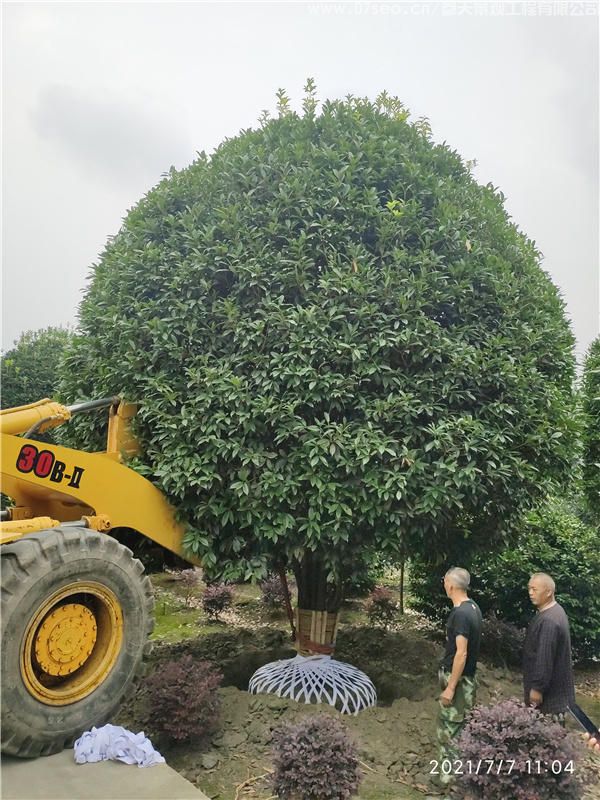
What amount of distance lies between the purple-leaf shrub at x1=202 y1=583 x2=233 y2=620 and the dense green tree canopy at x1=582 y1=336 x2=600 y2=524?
5.61m

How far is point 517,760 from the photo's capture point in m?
3.54

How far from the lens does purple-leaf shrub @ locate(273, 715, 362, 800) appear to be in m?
3.77

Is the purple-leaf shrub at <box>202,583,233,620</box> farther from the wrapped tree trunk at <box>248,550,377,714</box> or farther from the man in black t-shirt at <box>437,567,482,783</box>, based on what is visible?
the man in black t-shirt at <box>437,567,482,783</box>

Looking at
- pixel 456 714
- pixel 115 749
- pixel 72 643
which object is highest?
pixel 72 643

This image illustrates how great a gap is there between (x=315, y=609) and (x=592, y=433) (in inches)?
165

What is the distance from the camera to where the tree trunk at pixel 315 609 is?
20.4 ft

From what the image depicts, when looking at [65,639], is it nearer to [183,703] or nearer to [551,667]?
[183,703]

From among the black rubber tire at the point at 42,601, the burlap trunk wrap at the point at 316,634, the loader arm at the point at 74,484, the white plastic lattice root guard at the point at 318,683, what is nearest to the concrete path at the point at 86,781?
the black rubber tire at the point at 42,601

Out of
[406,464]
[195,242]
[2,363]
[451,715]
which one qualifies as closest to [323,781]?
[451,715]

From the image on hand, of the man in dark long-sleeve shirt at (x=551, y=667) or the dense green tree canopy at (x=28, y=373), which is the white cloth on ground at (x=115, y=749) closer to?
the man in dark long-sleeve shirt at (x=551, y=667)

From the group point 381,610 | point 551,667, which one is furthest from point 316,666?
point 381,610

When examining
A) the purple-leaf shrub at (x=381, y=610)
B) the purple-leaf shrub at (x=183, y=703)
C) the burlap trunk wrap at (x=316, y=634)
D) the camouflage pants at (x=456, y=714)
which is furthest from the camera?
the purple-leaf shrub at (x=381, y=610)

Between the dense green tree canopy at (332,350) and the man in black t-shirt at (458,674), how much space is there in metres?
0.90

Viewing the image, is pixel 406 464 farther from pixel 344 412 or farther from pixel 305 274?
pixel 305 274
